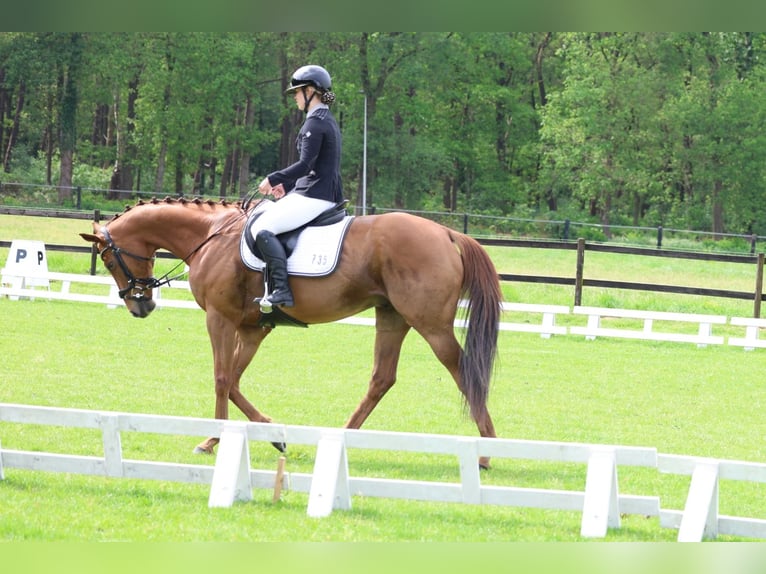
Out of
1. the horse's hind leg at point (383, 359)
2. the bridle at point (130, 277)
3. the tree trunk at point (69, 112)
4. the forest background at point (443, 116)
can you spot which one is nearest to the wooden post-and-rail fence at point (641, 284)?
the bridle at point (130, 277)

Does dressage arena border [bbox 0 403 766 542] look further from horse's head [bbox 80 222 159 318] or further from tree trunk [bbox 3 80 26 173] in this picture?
tree trunk [bbox 3 80 26 173]

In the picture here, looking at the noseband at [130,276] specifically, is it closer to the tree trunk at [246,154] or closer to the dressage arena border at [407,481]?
the dressage arena border at [407,481]

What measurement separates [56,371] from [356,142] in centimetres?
3814

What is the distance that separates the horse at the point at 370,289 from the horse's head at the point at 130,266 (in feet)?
0.08

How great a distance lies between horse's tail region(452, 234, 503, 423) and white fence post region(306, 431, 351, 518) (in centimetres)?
166

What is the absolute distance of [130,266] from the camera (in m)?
8.48

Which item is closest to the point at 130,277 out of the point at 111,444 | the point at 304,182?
the point at 304,182

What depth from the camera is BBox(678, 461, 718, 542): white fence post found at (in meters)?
5.24

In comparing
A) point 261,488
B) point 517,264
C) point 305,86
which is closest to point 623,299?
point 517,264

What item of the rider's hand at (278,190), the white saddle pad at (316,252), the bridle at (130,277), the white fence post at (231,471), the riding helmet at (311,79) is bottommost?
the white fence post at (231,471)

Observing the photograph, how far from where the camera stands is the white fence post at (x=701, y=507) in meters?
5.24

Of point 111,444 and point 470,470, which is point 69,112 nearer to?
point 111,444

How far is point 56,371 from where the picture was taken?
11.0m

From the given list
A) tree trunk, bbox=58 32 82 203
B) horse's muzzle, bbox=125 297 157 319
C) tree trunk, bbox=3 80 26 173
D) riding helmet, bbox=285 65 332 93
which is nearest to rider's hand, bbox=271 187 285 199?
riding helmet, bbox=285 65 332 93
